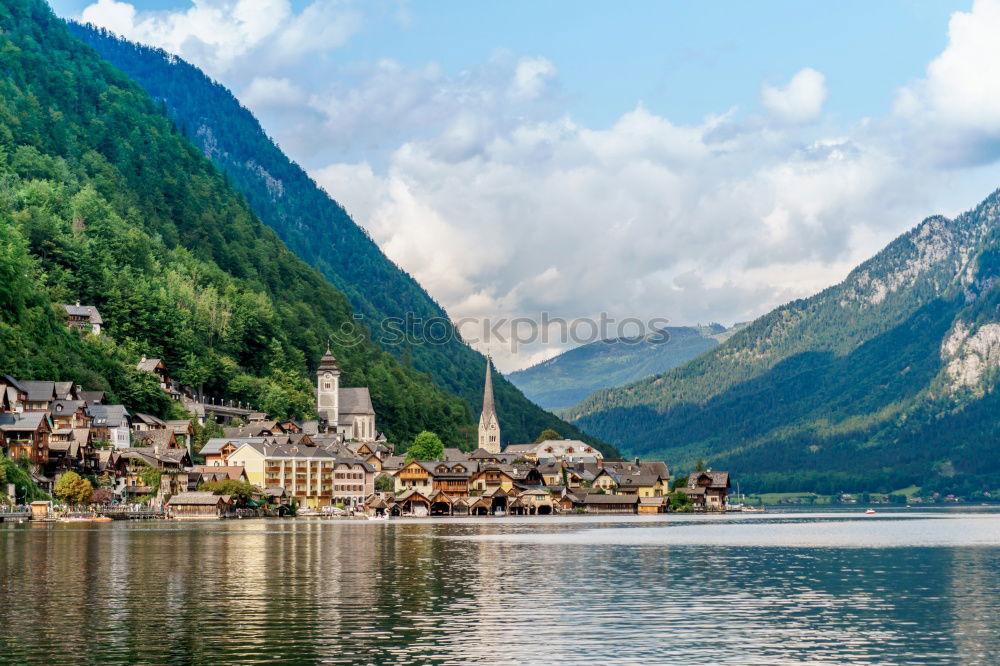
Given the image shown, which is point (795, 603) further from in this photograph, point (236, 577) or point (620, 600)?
point (236, 577)

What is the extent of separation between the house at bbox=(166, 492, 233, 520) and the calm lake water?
70.2 metres

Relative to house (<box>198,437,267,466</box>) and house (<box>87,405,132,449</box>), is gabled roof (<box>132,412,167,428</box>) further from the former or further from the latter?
house (<box>198,437,267,466</box>)

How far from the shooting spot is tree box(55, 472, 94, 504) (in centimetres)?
14225

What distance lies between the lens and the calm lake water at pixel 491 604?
38562 millimetres

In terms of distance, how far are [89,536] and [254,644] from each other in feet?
216

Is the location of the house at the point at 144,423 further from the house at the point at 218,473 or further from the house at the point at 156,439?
the house at the point at 218,473

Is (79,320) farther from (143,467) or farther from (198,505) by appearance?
(198,505)

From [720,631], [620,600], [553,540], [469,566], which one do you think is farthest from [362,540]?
[720,631]

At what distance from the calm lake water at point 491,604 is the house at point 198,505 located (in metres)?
70.2

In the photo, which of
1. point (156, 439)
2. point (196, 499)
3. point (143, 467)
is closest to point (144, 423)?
point (156, 439)

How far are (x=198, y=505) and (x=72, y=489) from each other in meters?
21.3

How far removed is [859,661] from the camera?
3694 cm

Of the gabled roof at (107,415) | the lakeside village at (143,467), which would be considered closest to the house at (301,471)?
the lakeside village at (143,467)

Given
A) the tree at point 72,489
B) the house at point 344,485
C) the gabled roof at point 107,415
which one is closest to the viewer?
the tree at point 72,489
